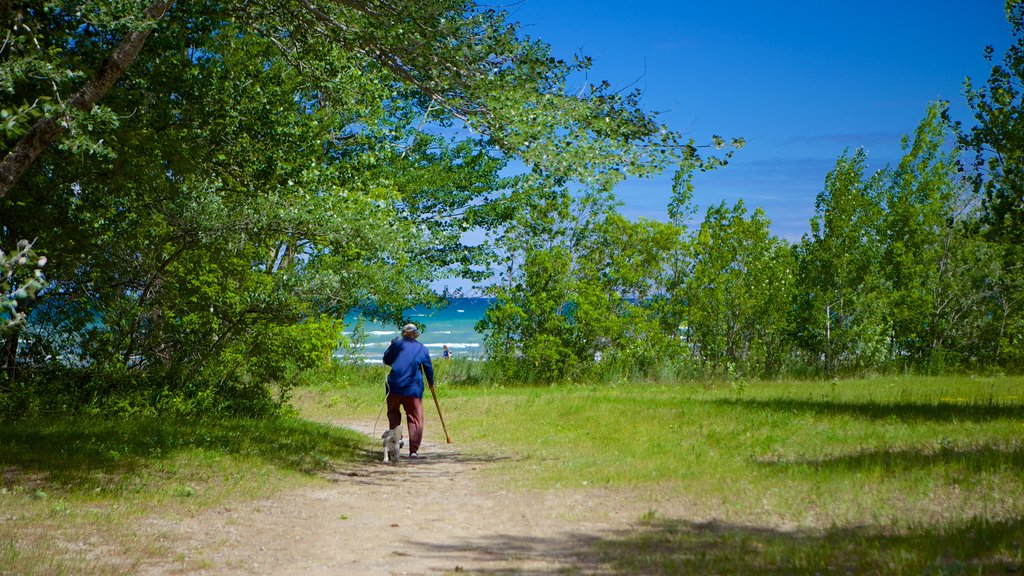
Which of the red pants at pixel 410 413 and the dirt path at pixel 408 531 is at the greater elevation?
the red pants at pixel 410 413

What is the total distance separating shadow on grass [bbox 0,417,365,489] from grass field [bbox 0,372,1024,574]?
0.15 ft

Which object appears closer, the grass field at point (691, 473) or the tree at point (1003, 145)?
the grass field at point (691, 473)

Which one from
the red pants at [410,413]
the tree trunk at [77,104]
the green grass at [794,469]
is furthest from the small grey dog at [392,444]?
the tree trunk at [77,104]

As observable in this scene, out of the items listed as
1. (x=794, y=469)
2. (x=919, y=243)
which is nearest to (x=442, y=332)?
(x=919, y=243)

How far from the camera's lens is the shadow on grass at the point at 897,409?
14.3 m

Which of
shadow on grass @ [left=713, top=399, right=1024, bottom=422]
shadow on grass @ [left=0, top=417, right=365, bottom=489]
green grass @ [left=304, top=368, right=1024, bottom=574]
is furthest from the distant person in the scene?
shadow on grass @ [left=713, top=399, right=1024, bottom=422]

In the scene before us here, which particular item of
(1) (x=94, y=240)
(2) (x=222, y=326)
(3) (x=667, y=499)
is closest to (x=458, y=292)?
(2) (x=222, y=326)

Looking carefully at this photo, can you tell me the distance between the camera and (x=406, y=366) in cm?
1483

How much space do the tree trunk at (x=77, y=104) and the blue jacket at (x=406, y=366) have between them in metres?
6.02

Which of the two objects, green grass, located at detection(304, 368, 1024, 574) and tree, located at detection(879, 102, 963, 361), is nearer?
green grass, located at detection(304, 368, 1024, 574)

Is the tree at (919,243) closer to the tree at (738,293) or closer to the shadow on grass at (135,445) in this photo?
the tree at (738,293)

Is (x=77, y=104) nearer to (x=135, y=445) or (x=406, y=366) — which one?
(x=135, y=445)

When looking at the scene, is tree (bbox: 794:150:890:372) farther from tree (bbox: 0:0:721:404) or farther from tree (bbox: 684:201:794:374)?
tree (bbox: 0:0:721:404)

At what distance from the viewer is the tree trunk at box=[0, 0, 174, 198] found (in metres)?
10.5
